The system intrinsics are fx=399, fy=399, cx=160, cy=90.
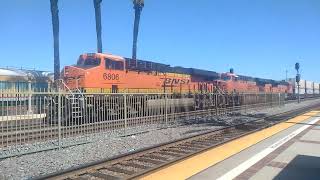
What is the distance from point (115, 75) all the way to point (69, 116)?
8688mm

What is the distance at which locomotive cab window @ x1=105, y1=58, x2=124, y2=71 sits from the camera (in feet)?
Result: 68.1

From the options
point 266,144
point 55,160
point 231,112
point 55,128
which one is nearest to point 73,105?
point 55,128

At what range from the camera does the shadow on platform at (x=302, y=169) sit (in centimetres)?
797

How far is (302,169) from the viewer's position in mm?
8688

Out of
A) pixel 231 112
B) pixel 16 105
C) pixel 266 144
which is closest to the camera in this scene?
pixel 16 105

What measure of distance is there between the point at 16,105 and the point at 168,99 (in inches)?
374

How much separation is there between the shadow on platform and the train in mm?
11382

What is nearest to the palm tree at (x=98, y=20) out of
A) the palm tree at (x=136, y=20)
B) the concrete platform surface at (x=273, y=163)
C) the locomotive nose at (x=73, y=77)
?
the palm tree at (x=136, y=20)

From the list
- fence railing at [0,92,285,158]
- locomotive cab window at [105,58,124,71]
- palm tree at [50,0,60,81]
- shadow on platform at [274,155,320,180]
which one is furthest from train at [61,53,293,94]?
palm tree at [50,0,60,81]

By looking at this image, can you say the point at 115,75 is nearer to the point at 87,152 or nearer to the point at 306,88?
the point at 87,152

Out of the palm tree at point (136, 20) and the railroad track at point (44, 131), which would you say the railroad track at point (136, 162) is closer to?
the railroad track at point (44, 131)

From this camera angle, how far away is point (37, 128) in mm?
11398

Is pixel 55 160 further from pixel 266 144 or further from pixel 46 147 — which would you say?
pixel 266 144

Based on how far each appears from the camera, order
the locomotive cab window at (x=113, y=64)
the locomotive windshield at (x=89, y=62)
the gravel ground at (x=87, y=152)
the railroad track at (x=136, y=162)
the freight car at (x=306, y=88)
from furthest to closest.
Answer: the freight car at (x=306, y=88)
the locomotive cab window at (x=113, y=64)
the locomotive windshield at (x=89, y=62)
the gravel ground at (x=87, y=152)
the railroad track at (x=136, y=162)
